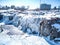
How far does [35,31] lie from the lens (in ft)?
31.6

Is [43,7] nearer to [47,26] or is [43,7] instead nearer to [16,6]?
[16,6]

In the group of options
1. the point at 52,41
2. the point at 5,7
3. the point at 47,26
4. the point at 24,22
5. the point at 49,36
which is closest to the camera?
the point at 52,41

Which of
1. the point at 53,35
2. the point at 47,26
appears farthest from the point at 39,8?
A: the point at 53,35

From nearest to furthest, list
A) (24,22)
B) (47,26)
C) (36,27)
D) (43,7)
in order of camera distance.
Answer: (47,26)
(36,27)
(24,22)
(43,7)

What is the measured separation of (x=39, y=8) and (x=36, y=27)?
35.3 feet

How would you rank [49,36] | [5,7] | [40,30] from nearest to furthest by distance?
[49,36] < [40,30] < [5,7]

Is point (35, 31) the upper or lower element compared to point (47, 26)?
lower

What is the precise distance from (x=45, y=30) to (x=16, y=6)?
16320 mm

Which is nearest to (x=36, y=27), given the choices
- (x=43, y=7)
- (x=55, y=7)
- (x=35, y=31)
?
(x=35, y=31)

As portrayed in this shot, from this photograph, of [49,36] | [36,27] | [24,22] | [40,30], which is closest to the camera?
[49,36]

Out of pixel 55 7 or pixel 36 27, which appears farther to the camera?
pixel 55 7

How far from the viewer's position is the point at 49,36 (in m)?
7.55

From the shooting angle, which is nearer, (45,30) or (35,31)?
(45,30)

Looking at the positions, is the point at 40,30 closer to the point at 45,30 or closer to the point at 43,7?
the point at 45,30
